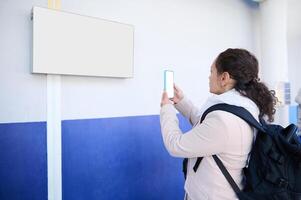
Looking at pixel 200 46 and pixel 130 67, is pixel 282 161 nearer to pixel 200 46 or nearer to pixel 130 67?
pixel 130 67

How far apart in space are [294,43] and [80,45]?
7.68 ft

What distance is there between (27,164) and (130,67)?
2.49 feet

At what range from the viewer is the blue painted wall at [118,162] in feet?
4.68

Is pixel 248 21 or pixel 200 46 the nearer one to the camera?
pixel 200 46

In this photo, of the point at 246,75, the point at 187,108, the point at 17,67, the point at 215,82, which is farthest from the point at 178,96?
the point at 17,67

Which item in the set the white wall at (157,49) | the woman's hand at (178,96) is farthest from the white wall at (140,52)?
the woman's hand at (178,96)

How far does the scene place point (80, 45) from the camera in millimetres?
1354

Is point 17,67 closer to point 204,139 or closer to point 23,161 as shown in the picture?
point 23,161

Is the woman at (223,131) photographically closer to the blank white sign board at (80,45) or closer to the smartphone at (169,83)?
the smartphone at (169,83)

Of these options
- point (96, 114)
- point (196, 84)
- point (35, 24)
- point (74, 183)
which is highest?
point (35, 24)

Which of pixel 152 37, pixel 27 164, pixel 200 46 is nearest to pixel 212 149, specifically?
pixel 27 164

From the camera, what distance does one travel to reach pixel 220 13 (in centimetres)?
214

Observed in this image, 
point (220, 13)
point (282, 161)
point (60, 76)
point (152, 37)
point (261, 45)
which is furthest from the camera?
point (261, 45)

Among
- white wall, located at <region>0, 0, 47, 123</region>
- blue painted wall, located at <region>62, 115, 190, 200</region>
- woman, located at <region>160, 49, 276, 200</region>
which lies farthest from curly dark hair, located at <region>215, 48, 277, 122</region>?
white wall, located at <region>0, 0, 47, 123</region>
